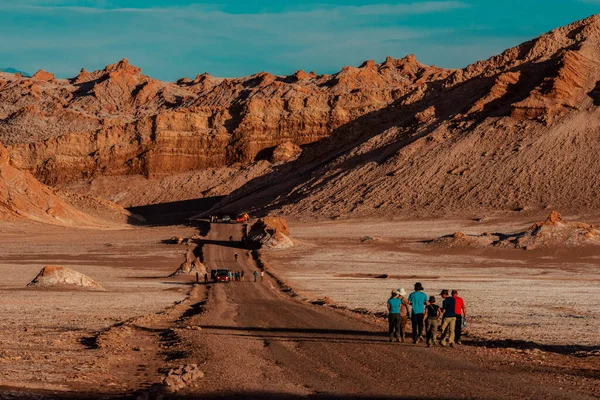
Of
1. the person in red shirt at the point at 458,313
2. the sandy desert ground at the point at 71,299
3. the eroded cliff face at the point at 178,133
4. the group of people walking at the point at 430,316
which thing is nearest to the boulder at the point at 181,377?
the sandy desert ground at the point at 71,299

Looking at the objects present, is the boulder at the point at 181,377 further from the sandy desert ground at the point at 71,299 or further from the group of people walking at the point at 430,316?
the group of people walking at the point at 430,316

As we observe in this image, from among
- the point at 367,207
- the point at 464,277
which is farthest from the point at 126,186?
the point at 464,277

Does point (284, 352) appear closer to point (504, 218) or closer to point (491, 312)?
point (491, 312)

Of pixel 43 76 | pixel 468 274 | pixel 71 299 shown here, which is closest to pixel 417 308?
pixel 71 299

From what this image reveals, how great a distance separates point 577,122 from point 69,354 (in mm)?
81074

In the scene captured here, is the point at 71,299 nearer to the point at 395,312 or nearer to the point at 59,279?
the point at 59,279

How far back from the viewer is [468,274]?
46000 mm

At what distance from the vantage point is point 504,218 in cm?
7606

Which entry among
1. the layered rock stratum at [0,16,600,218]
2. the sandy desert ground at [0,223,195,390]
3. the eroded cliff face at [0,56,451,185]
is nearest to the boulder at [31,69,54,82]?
the layered rock stratum at [0,16,600,218]

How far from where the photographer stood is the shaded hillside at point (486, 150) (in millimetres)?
82500

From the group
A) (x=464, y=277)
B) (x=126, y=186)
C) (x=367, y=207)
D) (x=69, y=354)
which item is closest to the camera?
(x=69, y=354)

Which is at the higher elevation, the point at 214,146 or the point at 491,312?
the point at 214,146

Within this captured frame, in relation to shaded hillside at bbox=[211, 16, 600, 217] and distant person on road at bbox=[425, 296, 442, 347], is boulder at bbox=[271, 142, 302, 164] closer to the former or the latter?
shaded hillside at bbox=[211, 16, 600, 217]

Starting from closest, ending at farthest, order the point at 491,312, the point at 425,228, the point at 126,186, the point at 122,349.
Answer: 1. the point at 122,349
2. the point at 491,312
3. the point at 425,228
4. the point at 126,186
